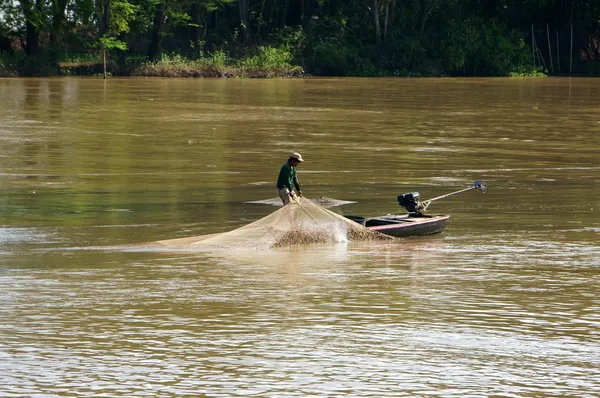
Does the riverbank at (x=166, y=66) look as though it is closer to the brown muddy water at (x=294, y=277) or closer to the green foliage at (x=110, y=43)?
the green foliage at (x=110, y=43)

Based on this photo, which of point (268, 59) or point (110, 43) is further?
point (268, 59)

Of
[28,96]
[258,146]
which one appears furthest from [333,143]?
[28,96]

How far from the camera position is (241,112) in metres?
50.2

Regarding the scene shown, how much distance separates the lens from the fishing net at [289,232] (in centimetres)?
1827

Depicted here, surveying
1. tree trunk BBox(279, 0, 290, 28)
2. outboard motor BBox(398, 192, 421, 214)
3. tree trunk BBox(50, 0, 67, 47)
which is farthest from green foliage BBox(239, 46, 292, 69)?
outboard motor BBox(398, 192, 421, 214)

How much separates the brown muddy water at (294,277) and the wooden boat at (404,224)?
218 millimetres

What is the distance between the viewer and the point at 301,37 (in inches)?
3489

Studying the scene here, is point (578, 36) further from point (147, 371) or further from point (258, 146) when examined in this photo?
point (147, 371)

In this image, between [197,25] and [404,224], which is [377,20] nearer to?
[197,25]

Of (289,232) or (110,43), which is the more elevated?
(110,43)

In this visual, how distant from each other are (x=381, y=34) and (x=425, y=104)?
35.9 m

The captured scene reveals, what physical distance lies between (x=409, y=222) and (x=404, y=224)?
153 millimetres

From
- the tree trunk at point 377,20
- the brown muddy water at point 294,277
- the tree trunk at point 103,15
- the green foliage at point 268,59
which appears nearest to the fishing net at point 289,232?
the brown muddy water at point 294,277

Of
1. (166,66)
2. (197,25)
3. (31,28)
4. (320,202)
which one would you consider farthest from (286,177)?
(197,25)
